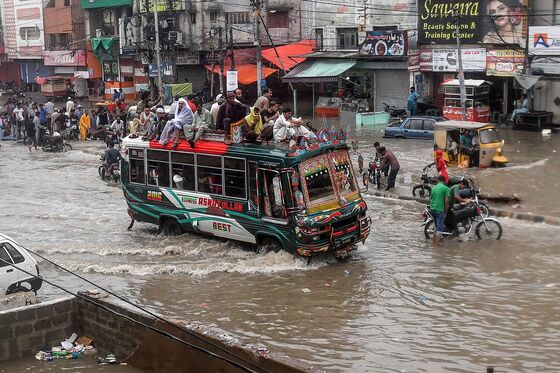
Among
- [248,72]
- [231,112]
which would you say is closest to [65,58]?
[248,72]

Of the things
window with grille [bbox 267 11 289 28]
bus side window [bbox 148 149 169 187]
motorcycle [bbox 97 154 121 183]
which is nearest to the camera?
bus side window [bbox 148 149 169 187]

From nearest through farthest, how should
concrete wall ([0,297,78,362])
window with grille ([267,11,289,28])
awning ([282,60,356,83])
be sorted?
concrete wall ([0,297,78,362]) → awning ([282,60,356,83]) → window with grille ([267,11,289,28])

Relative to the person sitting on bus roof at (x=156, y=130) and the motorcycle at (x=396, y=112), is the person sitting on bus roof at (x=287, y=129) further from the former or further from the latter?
the motorcycle at (x=396, y=112)

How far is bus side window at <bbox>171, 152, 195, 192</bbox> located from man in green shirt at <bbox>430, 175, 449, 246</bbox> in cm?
499

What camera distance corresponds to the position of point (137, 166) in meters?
17.8

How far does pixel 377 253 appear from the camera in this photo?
16.1 m

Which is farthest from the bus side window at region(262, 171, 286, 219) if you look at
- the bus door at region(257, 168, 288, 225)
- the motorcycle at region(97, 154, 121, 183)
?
the motorcycle at region(97, 154, 121, 183)

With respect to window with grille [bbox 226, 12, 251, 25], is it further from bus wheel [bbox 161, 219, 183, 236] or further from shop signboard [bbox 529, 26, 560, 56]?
bus wheel [bbox 161, 219, 183, 236]

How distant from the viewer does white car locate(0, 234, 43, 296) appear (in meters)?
12.8

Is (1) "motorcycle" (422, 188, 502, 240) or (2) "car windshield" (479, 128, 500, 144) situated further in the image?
(2) "car windshield" (479, 128, 500, 144)

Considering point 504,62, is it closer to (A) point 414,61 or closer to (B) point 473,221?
(A) point 414,61

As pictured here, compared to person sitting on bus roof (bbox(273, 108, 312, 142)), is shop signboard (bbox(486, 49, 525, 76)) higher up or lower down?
higher up

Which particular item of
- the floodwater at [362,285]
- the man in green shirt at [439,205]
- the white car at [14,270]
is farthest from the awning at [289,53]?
the white car at [14,270]

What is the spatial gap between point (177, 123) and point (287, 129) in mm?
2818
